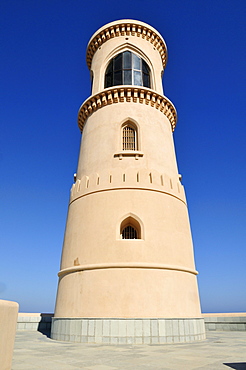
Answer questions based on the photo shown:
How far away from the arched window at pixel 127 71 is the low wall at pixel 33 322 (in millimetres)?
14221

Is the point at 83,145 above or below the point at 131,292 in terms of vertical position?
above

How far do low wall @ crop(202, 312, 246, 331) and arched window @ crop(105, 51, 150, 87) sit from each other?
14257 mm

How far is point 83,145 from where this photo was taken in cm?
1578

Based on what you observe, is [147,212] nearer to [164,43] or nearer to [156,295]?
[156,295]

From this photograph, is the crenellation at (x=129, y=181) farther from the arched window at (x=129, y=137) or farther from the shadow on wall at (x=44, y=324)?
the shadow on wall at (x=44, y=324)

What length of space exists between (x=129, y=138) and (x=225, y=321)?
1180cm

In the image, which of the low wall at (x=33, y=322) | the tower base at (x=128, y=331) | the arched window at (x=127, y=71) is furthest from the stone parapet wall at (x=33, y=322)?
the arched window at (x=127, y=71)

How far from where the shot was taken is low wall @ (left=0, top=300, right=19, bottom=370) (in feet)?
14.4

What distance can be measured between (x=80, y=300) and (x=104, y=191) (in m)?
4.65

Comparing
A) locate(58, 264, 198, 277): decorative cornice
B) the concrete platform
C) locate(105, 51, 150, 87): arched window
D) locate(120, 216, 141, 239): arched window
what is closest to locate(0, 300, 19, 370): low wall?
the concrete platform

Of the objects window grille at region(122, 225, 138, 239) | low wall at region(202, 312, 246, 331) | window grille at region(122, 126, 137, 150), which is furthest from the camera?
low wall at region(202, 312, 246, 331)

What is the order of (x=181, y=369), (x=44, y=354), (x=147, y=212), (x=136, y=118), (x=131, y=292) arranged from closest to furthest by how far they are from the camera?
(x=181, y=369) → (x=44, y=354) → (x=131, y=292) → (x=147, y=212) → (x=136, y=118)

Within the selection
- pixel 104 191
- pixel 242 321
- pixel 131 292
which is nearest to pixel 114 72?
pixel 104 191

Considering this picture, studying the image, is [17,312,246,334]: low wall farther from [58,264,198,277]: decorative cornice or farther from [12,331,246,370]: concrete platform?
[12,331,246,370]: concrete platform
